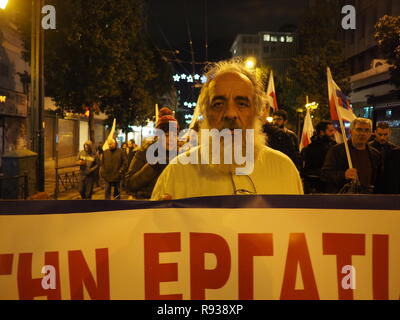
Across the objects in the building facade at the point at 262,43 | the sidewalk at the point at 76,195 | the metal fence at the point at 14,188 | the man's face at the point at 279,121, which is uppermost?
the building facade at the point at 262,43

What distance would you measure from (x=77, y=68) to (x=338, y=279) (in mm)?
18737

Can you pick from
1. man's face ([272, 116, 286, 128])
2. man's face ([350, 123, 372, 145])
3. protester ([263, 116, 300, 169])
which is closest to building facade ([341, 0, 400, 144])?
man's face ([272, 116, 286, 128])

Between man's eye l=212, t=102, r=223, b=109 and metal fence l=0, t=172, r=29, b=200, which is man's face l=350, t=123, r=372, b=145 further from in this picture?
metal fence l=0, t=172, r=29, b=200

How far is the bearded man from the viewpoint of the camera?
8.13 feet

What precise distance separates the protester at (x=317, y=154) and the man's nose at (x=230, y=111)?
5.11 meters

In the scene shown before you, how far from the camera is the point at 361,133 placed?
526 cm

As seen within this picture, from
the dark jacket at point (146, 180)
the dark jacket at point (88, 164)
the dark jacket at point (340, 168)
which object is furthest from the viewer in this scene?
the dark jacket at point (88, 164)

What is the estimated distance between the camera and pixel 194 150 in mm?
2627

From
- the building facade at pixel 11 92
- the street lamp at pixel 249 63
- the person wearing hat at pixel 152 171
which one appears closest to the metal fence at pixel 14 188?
the person wearing hat at pixel 152 171

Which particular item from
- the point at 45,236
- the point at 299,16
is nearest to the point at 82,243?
the point at 45,236

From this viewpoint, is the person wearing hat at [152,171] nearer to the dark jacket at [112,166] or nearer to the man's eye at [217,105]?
the man's eye at [217,105]

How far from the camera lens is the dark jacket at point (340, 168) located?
5327 mm
